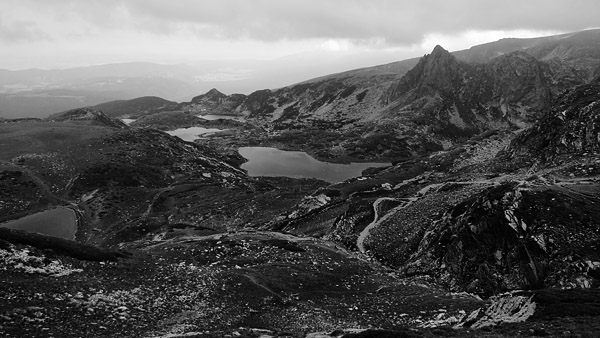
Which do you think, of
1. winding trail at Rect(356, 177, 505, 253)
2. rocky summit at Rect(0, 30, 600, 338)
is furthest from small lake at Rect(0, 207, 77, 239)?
winding trail at Rect(356, 177, 505, 253)

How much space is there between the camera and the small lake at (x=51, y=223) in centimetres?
9288

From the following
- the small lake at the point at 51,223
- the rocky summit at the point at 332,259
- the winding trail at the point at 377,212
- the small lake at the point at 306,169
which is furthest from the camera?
the small lake at the point at 306,169

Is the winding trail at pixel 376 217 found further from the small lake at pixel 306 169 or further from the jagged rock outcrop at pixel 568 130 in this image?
the small lake at pixel 306 169

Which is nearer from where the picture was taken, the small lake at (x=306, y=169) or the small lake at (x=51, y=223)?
the small lake at (x=51, y=223)

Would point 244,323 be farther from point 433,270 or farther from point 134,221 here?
point 134,221

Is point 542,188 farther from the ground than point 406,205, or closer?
farther from the ground

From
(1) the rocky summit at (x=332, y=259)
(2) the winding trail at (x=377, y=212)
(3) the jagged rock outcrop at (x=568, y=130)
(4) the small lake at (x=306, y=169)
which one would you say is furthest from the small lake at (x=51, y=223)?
(3) the jagged rock outcrop at (x=568, y=130)

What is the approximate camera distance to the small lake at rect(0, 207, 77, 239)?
305 ft

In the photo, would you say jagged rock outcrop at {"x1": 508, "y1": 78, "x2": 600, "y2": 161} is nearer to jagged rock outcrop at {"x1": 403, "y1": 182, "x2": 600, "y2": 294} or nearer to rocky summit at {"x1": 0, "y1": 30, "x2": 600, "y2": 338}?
rocky summit at {"x1": 0, "y1": 30, "x2": 600, "y2": 338}

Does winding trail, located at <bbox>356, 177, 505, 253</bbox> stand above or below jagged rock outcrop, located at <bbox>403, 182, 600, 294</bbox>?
below

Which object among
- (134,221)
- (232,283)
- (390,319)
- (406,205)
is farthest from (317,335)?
(134,221)

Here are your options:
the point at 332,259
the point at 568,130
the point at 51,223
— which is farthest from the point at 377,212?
the point at 51,223

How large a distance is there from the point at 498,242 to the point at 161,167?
408ft

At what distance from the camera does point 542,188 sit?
180 feet
